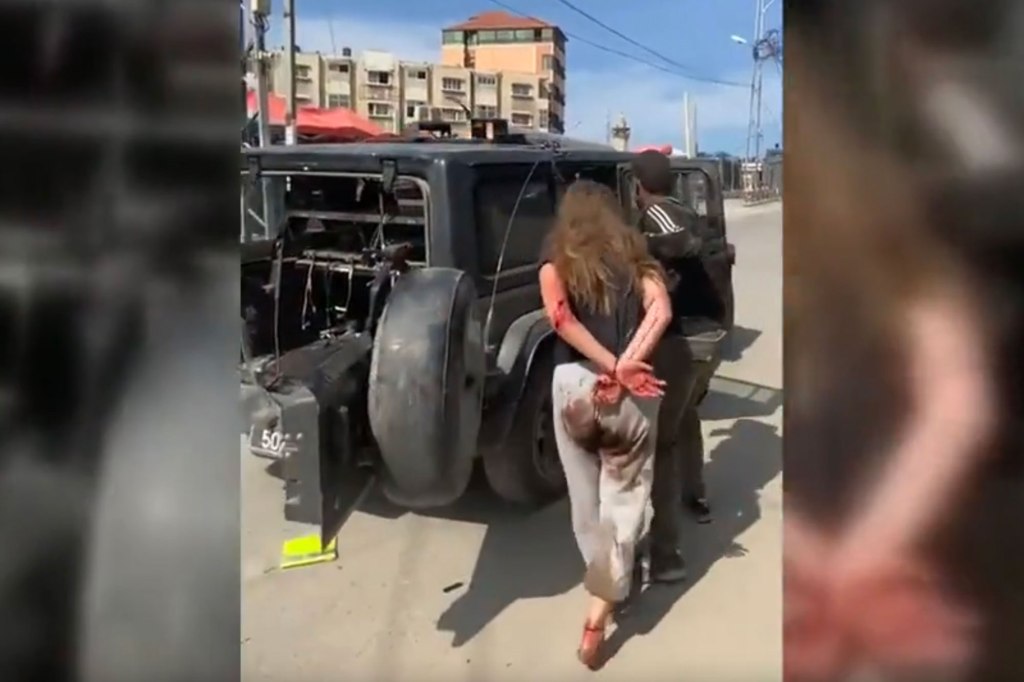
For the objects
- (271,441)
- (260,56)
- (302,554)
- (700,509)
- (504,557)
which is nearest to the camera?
(271,441)

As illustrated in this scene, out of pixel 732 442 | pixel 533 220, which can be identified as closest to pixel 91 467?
pixel 533 220

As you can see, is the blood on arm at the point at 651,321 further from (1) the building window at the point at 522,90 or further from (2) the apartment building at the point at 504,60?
(1) the building window at the point at 522,90

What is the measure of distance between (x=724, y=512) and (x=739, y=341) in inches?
165

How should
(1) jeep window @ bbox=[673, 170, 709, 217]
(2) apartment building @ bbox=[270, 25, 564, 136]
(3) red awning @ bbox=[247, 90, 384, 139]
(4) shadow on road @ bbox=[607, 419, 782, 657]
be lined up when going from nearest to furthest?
1. (4) shadow on road @ bbox=[607, 419, 782, 657]
2. (1) jeep window @ bbox=[673, 170, 709, 217]
3. (3) red awning @ bbox=[247, 90, 384, 139]
4. (2) apartment building @ bbox=[270, 25, 564, 136]

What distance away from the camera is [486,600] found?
11.9ft

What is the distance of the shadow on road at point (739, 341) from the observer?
25.5ft

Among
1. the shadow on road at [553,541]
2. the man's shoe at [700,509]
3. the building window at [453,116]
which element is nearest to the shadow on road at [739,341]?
the shadow on road at [553,541]

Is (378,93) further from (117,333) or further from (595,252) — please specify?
(117,333)

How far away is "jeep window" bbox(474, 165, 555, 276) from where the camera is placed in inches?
162

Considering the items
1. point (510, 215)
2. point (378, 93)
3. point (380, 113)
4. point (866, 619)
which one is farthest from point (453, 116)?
point (378, 93)

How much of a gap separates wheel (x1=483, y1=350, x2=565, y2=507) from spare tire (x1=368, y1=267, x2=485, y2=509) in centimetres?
90

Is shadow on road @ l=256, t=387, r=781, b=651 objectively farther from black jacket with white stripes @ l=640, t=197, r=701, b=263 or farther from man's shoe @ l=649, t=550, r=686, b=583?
black jacket with white stripes @ l=640, t=197, r=701, b=263

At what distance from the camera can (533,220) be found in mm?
4461

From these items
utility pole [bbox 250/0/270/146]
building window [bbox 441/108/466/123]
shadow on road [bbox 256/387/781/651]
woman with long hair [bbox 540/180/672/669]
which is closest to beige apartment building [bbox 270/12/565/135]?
building window [bbox 441/108/466/123]
